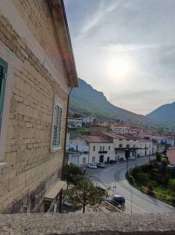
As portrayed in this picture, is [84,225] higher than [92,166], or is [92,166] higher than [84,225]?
[84,225]

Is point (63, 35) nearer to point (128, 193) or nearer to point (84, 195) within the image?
point (84, 195)

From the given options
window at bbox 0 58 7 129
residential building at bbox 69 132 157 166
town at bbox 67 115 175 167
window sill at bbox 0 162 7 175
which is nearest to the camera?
window at bbox 0 58 7 129

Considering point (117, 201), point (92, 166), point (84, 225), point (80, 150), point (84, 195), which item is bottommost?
point (117, 201)

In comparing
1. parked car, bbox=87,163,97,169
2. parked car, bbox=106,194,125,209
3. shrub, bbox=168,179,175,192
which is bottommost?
shrub, bbox=168,179,175,192

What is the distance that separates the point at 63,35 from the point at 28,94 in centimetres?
269

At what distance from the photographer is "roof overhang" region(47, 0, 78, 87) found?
5762mm

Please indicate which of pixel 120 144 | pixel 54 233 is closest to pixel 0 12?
pixel 54 233

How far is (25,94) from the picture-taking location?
454 cm

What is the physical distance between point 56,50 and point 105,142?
5388 centimetres

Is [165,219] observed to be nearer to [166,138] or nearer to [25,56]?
[25,56]

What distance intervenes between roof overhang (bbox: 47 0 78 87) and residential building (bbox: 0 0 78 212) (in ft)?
0.07

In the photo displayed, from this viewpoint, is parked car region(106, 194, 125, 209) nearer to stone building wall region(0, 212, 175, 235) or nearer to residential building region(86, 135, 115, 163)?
stone building wall region(0, 212, 175, 235)

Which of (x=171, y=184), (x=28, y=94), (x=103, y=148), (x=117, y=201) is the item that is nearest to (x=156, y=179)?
(x=171, y=184)

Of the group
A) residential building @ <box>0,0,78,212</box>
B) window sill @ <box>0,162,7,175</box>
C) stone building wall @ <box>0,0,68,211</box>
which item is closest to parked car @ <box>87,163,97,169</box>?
residential building @ <box>0,0,78,212</box>
